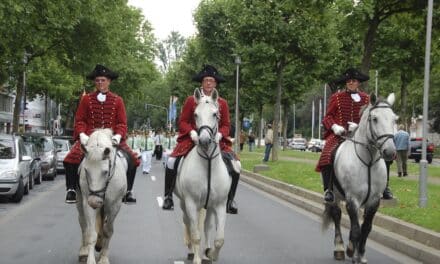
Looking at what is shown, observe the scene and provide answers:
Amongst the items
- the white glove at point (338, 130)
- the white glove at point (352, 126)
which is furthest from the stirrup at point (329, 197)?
the white glove at point (352, 126)

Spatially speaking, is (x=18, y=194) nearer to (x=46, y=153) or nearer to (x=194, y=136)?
(x=46, y=153)

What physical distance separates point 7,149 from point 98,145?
12422mm

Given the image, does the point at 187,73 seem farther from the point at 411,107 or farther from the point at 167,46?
the point at 167,46

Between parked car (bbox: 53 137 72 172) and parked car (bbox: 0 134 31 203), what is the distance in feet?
35.6

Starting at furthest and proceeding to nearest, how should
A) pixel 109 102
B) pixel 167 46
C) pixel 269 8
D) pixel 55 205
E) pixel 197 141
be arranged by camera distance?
pixel 167 46 < pixel 269 8 < pixel 55 205 < pixel 109 102 < pixel 197 141

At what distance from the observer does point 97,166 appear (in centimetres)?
840

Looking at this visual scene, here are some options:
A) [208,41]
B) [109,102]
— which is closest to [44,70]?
[208,41]

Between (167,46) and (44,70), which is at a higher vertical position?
(167,46)

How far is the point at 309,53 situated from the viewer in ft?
109

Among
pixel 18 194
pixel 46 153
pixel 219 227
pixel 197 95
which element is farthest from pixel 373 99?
pixel 46 153

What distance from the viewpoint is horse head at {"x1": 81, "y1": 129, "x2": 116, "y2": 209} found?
8344 millimetres

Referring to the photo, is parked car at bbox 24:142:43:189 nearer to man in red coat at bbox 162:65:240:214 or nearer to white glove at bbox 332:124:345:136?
man in red coat at bbox 162:65:240:214

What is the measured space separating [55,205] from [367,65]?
9573 mm

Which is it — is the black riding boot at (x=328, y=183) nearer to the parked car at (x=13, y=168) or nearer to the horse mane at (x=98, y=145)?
the horse mane at (x=98, y=145)
